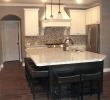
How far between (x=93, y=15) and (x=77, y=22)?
3.74 feet

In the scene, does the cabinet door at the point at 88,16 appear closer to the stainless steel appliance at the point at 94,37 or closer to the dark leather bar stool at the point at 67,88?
the stainless steel appliance at the point at 94,37

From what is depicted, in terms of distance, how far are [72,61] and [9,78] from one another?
3476mm

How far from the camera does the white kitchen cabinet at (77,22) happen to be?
9.11m

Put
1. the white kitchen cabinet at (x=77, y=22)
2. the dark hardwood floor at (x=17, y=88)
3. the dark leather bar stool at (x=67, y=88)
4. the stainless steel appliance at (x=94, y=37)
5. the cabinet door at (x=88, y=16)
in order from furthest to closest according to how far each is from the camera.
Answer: the white kitchen cabinet at (x=77, y=22), the cabinet door at (x=88, y=16), the stainless steel appliance at (x=94, y=37), the dark hardwood floor at (x=17, y=88), the dark leather bar stool at (x=67, y=88)

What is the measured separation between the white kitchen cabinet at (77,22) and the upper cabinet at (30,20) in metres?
1.69

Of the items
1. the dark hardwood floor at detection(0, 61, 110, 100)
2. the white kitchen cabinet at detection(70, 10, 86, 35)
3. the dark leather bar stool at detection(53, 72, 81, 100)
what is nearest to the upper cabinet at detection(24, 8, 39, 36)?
the white kitchen cabinet at detection(70, 10, 86, 35)

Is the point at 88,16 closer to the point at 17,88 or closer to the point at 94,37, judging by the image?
the point at 94,37

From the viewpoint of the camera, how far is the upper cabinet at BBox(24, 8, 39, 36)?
8.59 metres

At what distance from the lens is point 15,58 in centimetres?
1125

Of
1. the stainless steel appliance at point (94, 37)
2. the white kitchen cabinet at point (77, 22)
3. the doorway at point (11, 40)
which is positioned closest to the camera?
the stainless steel appliance at point (94, 37)

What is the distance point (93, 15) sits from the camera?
8.16 m

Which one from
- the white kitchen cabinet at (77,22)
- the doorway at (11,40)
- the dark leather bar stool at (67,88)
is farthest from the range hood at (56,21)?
the dark leather bar stool at (67,88)

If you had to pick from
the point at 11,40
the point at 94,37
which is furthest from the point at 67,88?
the point at 11,40

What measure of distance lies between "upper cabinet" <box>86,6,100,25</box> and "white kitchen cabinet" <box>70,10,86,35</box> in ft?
0.97
